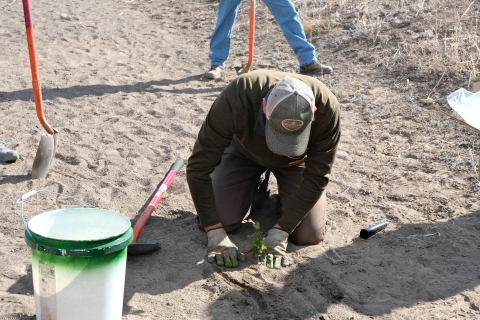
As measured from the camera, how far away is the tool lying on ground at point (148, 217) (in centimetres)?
375

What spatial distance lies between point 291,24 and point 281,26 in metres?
0.11

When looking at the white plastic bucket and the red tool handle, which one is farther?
the red tool handle

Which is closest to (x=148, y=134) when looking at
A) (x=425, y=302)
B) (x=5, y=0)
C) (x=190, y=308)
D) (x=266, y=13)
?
(x=190, y=308)

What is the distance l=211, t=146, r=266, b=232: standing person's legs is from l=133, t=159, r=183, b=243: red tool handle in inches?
16.9

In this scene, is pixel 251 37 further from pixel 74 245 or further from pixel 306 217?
pixel 74 245

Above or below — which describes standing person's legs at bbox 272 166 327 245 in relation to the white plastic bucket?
below

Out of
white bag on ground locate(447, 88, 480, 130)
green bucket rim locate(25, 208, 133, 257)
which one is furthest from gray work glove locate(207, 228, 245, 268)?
white bag on ground locate(447, 88, 480, 130)

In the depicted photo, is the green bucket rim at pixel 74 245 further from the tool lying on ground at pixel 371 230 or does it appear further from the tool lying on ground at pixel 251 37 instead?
the tool lying on ground at pixel 251 37

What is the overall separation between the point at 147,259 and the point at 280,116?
130 cm

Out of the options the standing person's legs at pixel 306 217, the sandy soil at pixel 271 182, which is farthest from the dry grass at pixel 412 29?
the standing person's legs at pixel 306 217

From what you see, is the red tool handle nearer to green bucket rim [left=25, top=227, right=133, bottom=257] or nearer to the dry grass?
green bucket rim [left=25, top=227, right=133, bottom=257]

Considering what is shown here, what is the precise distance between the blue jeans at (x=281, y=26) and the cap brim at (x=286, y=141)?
3.45 meters

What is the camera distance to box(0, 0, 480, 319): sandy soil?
3.51 m

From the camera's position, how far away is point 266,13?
899 centimetres
